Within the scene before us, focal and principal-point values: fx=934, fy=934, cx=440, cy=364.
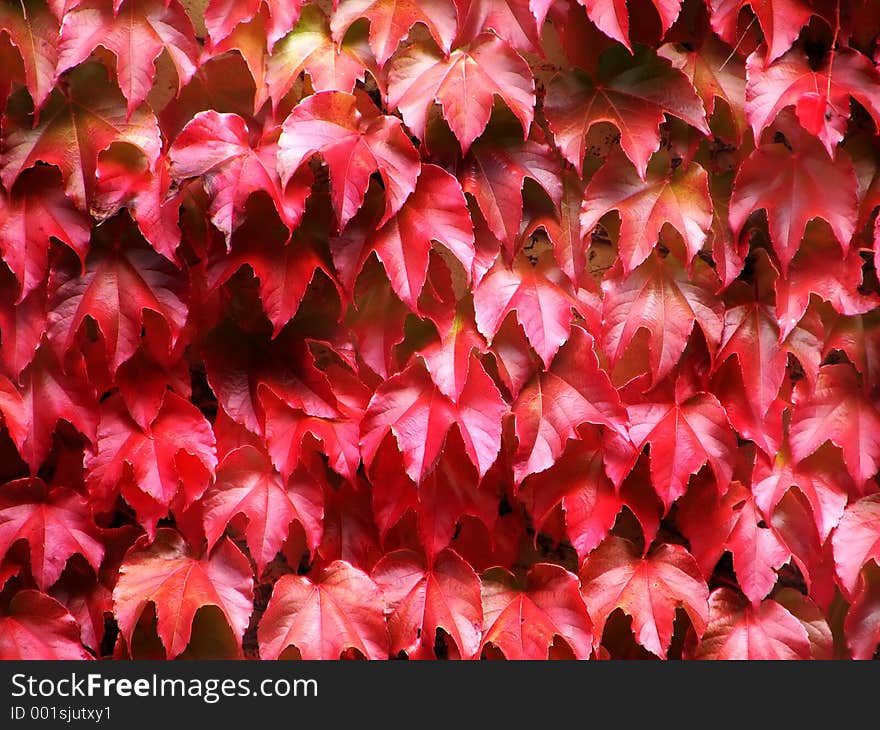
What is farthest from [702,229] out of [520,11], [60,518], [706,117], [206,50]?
[60,518]

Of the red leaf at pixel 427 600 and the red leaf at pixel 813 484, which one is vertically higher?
the red leaf at pixel 813 484

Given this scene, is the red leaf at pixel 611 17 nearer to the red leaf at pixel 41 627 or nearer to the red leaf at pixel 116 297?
the red leaf at pixel 116 297

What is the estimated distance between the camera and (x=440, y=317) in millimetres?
1234

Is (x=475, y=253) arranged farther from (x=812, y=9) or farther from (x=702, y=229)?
(x=812, y=9)

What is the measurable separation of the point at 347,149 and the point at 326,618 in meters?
0.61

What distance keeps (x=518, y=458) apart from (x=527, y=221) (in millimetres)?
317

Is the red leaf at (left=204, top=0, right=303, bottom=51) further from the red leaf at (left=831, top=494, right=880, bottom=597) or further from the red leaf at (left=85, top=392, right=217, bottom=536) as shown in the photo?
the red leaf at (left=831, top=494, right=880, bottom=597)

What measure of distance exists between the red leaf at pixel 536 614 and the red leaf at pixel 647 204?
0.43 meters

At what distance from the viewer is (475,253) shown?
1.23 m

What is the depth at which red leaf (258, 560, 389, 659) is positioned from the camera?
122 centimetres

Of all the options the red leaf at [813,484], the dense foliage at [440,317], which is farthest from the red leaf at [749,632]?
the red leaf at [813,484]

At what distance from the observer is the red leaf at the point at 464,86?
117cm

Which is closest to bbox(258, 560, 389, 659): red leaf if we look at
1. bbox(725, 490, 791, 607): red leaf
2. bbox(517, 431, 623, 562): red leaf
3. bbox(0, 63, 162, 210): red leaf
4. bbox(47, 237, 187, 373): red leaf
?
bbox(517, 431, 623, 562): red leaf

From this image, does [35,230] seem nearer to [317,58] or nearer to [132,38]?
[132,38]
